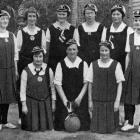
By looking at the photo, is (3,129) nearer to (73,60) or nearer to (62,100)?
(62,100)

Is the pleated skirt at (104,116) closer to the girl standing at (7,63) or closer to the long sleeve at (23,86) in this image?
the long sleeve at (23,86)

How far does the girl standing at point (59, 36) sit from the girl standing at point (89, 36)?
0.65 ft

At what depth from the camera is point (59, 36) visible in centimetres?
668

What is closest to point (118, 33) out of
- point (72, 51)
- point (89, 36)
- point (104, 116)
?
point (89, 36)

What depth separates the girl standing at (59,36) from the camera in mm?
6680

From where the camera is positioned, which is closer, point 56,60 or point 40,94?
point 40,94

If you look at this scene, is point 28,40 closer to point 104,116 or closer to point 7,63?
point 7,63

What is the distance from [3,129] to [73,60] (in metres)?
1.58

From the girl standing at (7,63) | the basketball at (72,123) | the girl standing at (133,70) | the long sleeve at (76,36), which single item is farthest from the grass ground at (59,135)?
the long sleeve at (76,36)

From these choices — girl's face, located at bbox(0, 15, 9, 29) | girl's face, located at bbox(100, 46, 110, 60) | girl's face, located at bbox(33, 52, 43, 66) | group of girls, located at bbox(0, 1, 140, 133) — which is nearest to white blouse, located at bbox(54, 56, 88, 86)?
group of girls, located at bbox(0, 1, 140, 133)

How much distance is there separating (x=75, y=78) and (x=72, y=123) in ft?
2.40

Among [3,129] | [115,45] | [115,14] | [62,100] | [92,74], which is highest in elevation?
[115,14]

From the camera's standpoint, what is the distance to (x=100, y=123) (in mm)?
6141

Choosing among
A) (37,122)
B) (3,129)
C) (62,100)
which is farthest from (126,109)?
(3,129)
